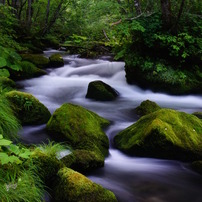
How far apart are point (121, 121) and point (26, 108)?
7.90 feet

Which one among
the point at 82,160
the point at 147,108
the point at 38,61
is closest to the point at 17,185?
the point at 82,160

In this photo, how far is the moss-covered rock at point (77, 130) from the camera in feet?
15.1

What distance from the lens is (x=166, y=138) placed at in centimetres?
439

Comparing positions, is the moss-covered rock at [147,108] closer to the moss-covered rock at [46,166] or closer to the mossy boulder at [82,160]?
the mossy boulder at [82,160]

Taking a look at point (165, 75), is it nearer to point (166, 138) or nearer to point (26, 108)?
point (166, 138)

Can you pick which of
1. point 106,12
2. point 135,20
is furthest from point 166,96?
point 106,12

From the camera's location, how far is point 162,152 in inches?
180

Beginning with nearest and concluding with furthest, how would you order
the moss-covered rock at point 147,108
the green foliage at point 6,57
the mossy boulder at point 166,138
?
1. the mossy boulder at point 166,138
2. the green foliage at point 6,57
3. the moss-covered rock at point 147,108

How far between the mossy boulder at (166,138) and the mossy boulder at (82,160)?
2.81ft

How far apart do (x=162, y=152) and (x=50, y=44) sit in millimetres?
15485

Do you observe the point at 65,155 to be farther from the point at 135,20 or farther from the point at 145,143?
the point at 135,20

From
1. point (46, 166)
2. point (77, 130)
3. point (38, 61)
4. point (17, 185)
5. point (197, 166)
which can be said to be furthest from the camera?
point (38, 61)

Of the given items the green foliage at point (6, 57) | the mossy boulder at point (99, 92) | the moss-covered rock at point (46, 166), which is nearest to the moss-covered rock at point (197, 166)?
the moss-covered rock at point (46, 166)

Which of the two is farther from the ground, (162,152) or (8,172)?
(8,172)
